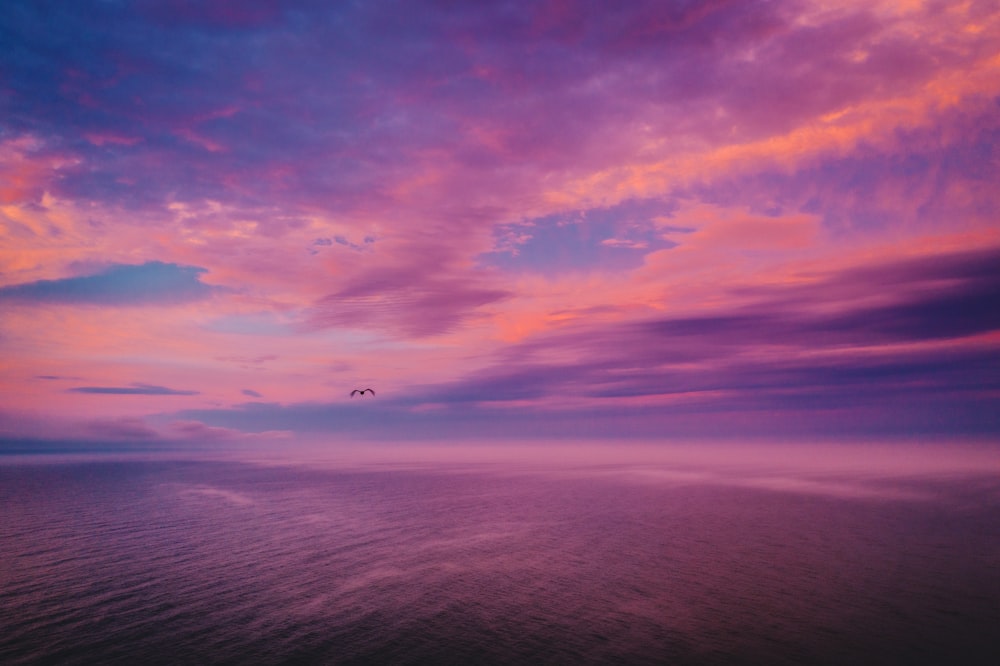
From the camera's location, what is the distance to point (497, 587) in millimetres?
50125

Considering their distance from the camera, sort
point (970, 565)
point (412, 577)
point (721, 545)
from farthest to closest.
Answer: point (721, 545), point (970, 565), point (412, 577)

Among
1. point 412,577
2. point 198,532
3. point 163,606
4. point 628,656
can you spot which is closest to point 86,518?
point 198,532

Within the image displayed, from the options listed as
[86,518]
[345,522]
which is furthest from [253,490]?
[345,522]

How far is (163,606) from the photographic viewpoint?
4347 cm

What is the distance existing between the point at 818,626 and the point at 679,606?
33.3 feet

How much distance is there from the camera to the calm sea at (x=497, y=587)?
3578 centimetres

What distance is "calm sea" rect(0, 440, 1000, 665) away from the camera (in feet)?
117

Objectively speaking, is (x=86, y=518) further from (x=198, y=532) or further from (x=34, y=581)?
(x=34, y=581)

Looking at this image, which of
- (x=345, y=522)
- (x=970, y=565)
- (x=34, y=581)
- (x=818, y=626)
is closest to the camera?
(x=818, y=626)

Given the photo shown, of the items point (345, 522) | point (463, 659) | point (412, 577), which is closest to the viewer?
point (463, 659)

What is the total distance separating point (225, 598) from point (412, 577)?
17.0 metres

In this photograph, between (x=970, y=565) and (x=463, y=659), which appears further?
(x=970, y=565)

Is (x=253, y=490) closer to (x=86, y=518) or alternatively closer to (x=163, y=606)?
(x=86, y=518)

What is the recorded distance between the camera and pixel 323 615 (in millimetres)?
41750
